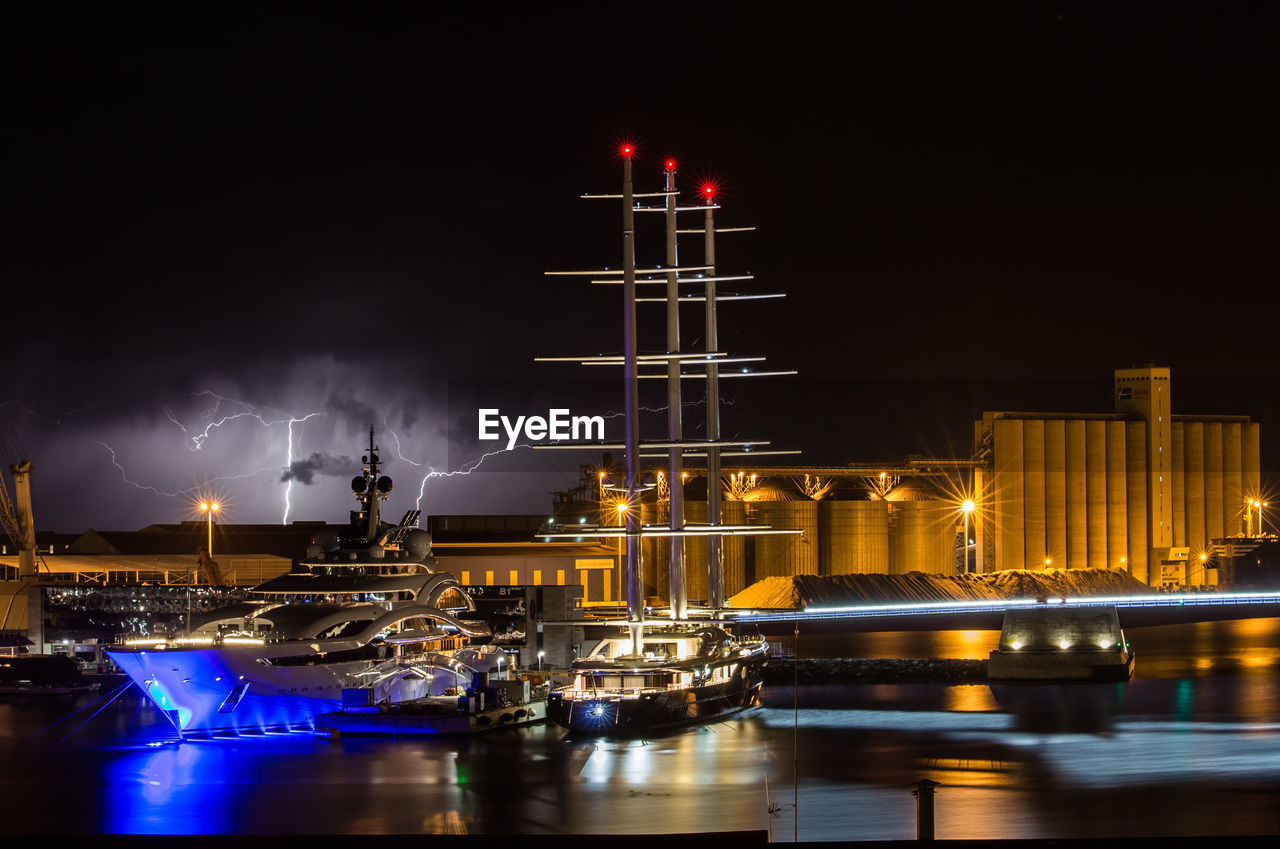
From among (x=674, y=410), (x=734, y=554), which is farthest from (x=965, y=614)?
(x=674, y=410)

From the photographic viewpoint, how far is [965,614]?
86.8 metres

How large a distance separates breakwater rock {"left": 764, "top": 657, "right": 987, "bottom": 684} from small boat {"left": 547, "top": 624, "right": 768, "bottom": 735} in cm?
1098

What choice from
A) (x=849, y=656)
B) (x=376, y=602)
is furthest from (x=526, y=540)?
(x=376, y=602)

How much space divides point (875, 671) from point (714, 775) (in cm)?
3116

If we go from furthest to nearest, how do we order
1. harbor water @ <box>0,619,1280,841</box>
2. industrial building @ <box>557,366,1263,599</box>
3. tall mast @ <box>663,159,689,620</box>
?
industrial building @ <box>557,366,1263,599</box>
tall mast @ <box>663,159,689,620</box>
harbor water @ <box>0,619,1280,841</box>

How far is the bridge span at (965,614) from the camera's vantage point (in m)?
82.3

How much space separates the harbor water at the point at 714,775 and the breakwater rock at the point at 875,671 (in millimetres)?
9674

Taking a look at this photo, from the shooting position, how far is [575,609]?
61.9 meters

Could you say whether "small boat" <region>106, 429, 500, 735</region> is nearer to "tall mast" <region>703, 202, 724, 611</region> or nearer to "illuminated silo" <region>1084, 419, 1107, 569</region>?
"tall mast" <region>703, 202, 724, 611</region>

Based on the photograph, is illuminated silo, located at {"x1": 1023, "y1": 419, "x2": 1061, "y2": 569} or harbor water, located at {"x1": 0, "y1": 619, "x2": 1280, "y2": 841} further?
illuminated silo, located at {"x1": 1023, "y1": 419, "x2": 1061, "y2": 569}

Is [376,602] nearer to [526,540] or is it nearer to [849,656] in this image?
[849,656]

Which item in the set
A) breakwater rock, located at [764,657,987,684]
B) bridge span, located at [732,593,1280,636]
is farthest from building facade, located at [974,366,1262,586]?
breakwater rock, located at [764,657,987,684]

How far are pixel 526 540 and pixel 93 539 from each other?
24.4m

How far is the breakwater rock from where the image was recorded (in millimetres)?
66312
